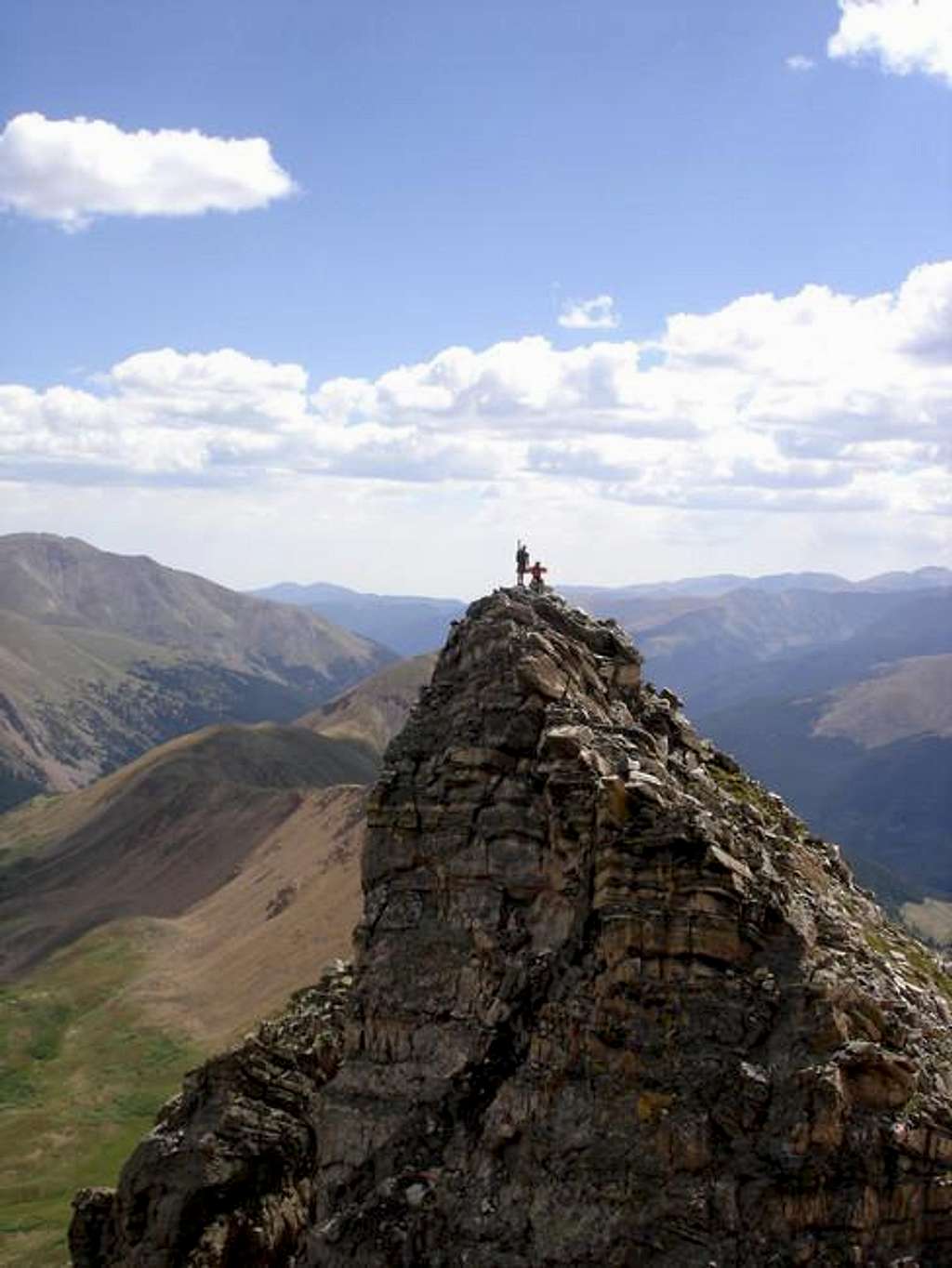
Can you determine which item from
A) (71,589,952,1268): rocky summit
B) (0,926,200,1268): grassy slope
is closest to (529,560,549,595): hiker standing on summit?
(71,589,952,1268): rocky summit

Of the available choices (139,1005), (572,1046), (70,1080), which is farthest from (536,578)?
(139,1005)

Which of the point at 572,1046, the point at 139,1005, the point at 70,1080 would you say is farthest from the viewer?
the point at 139,1005

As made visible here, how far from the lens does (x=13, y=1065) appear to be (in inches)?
4951

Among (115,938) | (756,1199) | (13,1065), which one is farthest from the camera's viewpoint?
(115,938)

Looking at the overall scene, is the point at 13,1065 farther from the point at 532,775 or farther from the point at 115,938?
the point at 532,775

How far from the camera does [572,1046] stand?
30375mm

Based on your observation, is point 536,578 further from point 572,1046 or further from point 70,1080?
point 70,1080

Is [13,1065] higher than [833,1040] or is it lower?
lower

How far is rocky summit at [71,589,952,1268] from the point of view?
2791 cm

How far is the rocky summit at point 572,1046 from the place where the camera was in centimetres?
2791

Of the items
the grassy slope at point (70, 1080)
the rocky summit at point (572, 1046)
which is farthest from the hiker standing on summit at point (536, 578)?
the grassy slope at point (70, 1080)

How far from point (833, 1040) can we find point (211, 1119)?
21.1 meters

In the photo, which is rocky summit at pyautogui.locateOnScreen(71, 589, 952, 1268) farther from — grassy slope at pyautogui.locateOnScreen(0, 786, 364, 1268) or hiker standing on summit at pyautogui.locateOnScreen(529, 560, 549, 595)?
grassy slope at pyautogui.locateOnScreen(0, 786, 364, 1268)

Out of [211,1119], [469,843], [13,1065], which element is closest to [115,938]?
[13,1065]
